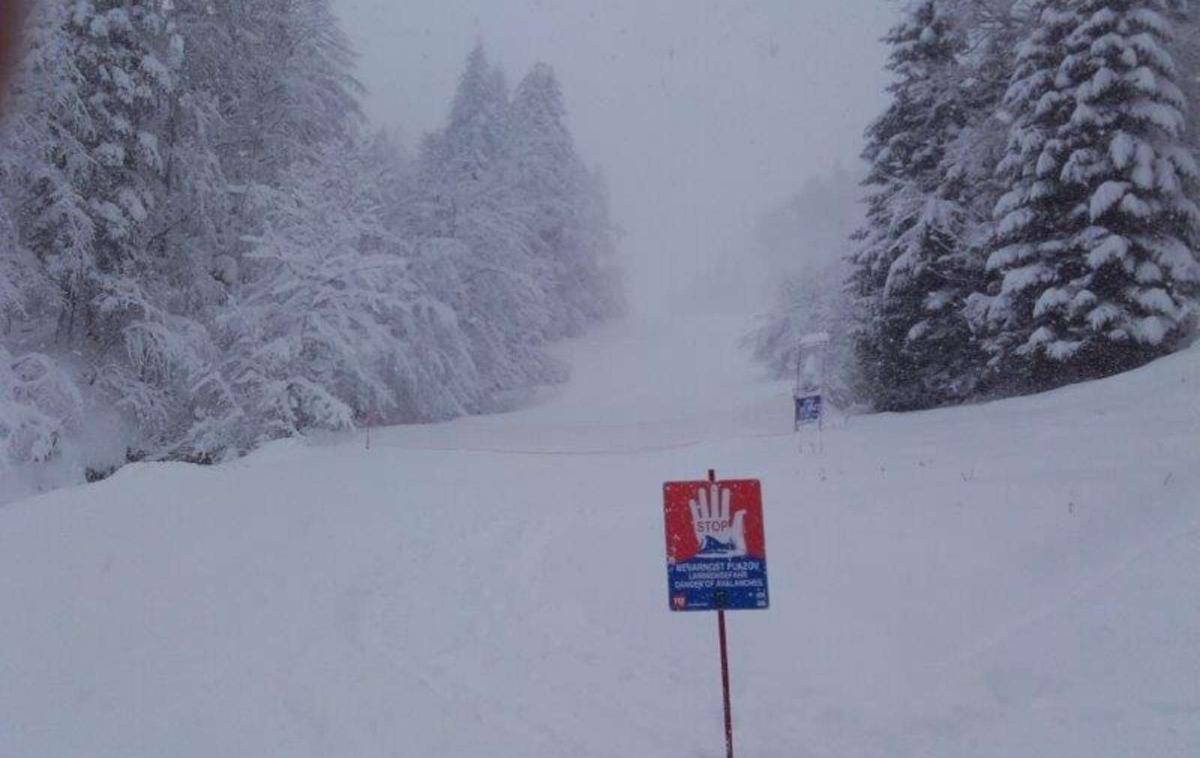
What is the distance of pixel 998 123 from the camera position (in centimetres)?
1770

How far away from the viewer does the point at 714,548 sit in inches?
196

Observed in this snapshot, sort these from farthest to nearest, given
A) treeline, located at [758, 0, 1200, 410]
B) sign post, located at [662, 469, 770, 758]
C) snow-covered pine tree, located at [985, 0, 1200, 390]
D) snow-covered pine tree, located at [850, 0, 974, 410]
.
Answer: snow-covered pine tree, located at [850, 0, 974, 410], treeline, located at [758, 0, 1200, 410], snow-covered pine tree, located at [985, 0, 1200, 390], sign post, located at [662, 469, 770, 758]

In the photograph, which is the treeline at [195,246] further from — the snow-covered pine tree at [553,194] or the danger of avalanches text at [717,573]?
the snow-covered pine tree at [553,194]

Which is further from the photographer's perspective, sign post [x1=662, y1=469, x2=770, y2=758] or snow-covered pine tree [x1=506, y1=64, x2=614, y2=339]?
snow-covered pine tree [x1=506, y1=64, x2=614, y2=339]

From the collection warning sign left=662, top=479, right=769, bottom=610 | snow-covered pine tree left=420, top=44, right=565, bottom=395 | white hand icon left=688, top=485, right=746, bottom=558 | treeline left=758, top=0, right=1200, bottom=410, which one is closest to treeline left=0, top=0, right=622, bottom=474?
snow-covered pine tree left=420, top=44, right=565, bottom=395

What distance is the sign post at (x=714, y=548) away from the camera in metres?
4.91

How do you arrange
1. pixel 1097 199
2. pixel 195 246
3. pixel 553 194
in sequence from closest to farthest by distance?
pixel 1097 199 → pixel 195 246 → pixel 553 194

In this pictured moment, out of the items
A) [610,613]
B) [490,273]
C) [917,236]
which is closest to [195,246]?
[490,273]

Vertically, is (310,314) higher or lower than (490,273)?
lower

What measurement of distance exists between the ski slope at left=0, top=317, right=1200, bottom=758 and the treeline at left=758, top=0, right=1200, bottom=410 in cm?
290

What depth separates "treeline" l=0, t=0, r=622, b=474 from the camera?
15.7 meters

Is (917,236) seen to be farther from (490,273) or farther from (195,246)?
(490,273)

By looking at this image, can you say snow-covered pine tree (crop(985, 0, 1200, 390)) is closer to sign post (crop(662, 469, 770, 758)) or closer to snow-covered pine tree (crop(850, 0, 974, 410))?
snow-covered pine tree (crop(850, 0, 974, 410))

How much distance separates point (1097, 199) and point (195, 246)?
18.8 metres
